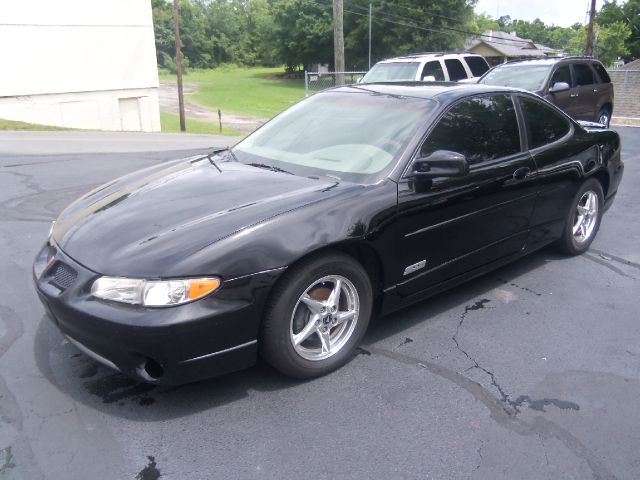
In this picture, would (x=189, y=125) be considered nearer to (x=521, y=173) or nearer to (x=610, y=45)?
(x=521, y=173)

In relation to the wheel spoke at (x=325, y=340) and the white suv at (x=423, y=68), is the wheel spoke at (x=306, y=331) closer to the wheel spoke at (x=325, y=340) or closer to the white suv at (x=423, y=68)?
the wheel spoke at (x=325, y=340)

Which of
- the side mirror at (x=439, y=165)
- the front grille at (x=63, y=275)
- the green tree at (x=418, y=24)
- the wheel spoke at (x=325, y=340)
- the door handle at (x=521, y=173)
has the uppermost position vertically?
the green tree at (x=418, y=24)

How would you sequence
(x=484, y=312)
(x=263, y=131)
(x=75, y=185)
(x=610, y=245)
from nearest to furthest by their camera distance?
(x=484, y=312)
(x=263, y=131)
(x=610, y=245)
(x=75, y=185)

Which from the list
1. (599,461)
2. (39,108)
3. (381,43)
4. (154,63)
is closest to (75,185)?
(599,461)

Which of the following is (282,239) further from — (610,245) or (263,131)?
(610,245)

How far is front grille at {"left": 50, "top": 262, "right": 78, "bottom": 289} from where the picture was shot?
2.87 metres

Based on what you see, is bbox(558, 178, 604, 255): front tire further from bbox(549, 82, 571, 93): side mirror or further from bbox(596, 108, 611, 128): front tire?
bbox(596, 108, 611, 128): front tire

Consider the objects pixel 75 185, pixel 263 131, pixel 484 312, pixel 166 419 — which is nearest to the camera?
pixel 166 419

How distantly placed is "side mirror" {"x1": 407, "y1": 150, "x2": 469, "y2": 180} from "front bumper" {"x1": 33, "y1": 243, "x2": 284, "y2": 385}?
46.1 inches

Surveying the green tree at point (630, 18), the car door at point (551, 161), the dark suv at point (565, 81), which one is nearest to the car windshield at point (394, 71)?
the dark suv at point (565, 81)

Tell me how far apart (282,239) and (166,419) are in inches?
41.4

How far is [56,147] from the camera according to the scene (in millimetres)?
11547

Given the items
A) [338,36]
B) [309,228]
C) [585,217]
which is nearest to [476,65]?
[338,36]

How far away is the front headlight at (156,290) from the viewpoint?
8.71 feet
